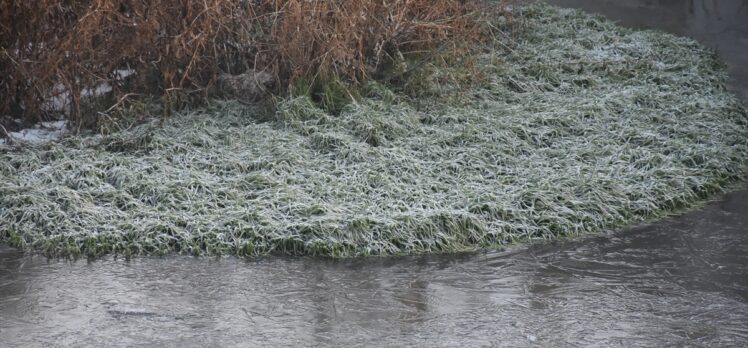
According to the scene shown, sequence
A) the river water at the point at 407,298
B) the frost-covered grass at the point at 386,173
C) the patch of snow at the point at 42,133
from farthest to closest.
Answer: the patch of snow at the point at 42,133 → the frost-covered grass at the point at 386,173 → the river water at the point at 407,298

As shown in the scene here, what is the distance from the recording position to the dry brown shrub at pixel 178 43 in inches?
293

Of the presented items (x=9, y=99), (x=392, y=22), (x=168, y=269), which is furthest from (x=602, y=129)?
(x=9, y=99)

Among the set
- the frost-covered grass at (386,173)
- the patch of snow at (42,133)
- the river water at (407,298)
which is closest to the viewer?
the river water at (407,298)

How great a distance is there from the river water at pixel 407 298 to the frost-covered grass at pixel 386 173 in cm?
23

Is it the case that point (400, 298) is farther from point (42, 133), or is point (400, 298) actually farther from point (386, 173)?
point (42, 133)

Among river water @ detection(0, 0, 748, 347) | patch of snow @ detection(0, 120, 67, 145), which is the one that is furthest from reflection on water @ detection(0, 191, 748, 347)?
patch of snow @ detection(0, 120, 67, 145)

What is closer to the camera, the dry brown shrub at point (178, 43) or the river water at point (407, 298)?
the river water at point (407, 298)

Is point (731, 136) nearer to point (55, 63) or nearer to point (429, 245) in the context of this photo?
point (429, 245)

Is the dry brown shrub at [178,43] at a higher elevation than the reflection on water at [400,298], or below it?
higher

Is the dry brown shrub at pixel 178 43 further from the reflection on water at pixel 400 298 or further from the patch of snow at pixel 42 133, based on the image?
the reflection on water at pixel 400 298

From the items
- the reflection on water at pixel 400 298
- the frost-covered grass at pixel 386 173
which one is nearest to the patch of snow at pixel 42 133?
the frost-covered grass at pixel 386 173

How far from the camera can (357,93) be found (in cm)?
813

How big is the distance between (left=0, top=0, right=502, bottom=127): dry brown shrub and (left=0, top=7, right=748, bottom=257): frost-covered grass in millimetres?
392

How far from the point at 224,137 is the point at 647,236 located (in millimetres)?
3165
